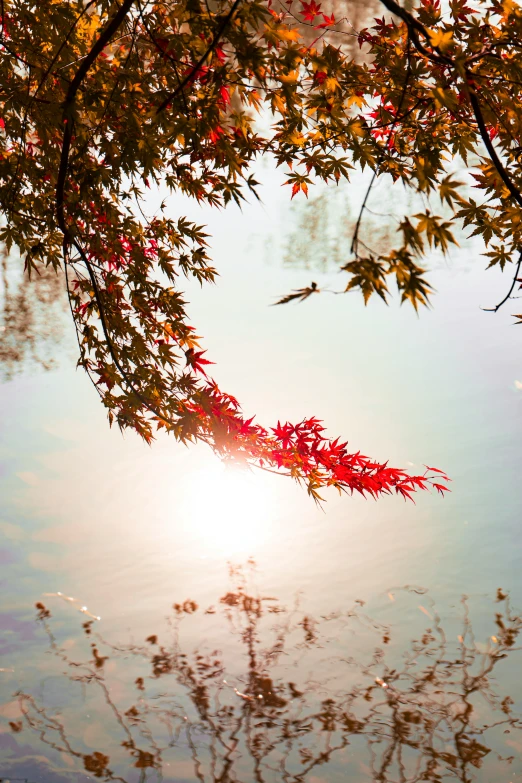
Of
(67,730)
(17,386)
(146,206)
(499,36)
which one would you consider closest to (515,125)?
(499,36)

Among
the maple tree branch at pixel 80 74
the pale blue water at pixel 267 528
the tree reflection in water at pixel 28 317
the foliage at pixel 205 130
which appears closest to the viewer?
the maple tree branch at pixel 80 74

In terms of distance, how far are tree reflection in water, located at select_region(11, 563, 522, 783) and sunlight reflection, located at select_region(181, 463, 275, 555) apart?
59 centimetres

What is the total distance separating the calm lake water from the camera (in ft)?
9.42

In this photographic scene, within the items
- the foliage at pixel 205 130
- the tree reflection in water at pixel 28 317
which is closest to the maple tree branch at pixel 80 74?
the foliage at pixel 205 130

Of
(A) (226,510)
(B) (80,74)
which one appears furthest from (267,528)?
(B) (80,74)

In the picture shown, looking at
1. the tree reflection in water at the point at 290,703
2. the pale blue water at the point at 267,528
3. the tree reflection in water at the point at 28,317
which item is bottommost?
the tree reflection in water at the point at 290,703

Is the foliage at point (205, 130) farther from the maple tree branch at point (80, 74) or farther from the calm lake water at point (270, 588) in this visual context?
the calm lake water at point (270, 588)

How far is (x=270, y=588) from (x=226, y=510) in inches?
35.5

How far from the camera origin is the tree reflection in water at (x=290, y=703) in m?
2.77

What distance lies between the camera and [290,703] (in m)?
3.08

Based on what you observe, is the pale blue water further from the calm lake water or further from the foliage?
the foliage

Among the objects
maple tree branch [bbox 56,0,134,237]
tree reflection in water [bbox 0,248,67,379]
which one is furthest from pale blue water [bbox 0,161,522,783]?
maple tree branch [bbox 56,0,134,237]

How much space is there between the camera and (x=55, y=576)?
395 centimetres

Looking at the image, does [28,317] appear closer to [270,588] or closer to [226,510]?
[226,510]
